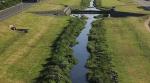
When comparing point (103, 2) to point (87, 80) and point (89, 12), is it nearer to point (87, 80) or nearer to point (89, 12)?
point (89, 12)

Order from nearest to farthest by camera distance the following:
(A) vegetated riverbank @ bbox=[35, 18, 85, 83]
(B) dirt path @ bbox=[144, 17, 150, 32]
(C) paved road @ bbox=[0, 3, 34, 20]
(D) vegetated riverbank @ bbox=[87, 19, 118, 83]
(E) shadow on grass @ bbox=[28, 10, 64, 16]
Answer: (A) vegetated riverbank @ bbox=[35, 18, 85, 83] < (D) vegetated riverbank @ bbox=[87, 19, 118, 83] < (B) dirt path @ bbox=[144, 17, 150, 32] < (C) paved road @ bbox=[0, 3, 34, 20] < (E) shadow on grass @ bbox=[28, 10, 64, 16]

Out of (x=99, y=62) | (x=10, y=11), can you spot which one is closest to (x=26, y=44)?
(x=99, y=62)

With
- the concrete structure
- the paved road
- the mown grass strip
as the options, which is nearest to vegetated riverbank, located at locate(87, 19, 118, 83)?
the paved road

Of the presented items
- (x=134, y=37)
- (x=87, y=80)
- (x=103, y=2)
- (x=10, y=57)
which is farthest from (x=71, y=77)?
(x=103, y=2)

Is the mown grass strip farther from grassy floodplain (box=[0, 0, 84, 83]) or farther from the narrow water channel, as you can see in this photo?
the narrow water channel

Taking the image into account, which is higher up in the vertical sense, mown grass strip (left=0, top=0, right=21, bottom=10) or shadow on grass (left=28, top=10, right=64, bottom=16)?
mown grass strip (left=0, top=0, right=21, bottom=10)

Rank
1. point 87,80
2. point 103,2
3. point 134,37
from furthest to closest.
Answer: point 103,2
point 134,37
point 87,80

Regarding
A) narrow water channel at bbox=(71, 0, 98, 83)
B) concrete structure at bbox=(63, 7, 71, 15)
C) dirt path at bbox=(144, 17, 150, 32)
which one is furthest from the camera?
concrete structure at bbox=(63, 7, 71, 15)
